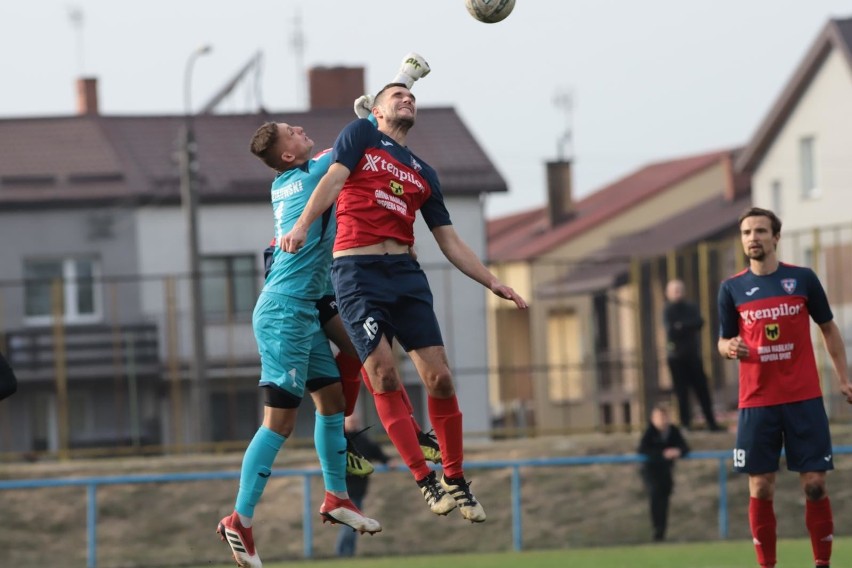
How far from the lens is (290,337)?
31.4ft

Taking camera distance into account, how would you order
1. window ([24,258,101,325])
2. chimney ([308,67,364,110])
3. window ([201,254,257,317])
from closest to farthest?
window ([24,258,101,325])
window ([201,254,257,317])
chimney ([308,67,364,110])

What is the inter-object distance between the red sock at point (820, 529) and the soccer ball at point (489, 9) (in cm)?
341

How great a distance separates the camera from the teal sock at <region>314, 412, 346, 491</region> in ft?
32.3

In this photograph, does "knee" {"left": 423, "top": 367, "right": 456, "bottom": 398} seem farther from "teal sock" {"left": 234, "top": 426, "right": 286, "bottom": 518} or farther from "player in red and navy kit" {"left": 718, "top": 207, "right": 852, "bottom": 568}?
"player in red and navy kit" {"left": 718, "top": 207, "right": 852, "bottom": 568}

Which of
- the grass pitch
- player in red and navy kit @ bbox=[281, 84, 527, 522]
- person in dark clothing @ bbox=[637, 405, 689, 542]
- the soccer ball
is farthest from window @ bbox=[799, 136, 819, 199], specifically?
player in red and navy kit @ bbox=[281, 84, 527, 522]

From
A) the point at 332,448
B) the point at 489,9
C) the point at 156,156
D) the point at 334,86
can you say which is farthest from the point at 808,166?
the point at 332,448

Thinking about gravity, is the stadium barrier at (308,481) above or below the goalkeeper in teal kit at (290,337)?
below

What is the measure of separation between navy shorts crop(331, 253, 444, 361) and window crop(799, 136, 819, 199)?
1446 inches

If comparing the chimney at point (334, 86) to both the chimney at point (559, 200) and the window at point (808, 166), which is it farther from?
the chimney at point (559, 200)

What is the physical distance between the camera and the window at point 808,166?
147ft

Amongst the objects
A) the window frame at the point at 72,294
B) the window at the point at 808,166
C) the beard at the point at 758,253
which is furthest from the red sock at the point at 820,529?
the window at the point at 808,166

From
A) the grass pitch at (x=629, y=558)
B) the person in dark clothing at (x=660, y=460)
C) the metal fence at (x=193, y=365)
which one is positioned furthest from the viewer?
the metal fence at (x=193, y=365)

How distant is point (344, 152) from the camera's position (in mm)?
9266

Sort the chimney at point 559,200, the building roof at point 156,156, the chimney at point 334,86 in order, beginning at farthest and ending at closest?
the chimney at point 559,200 < the chimney at point 334,86 < the building roof at point 156,156
